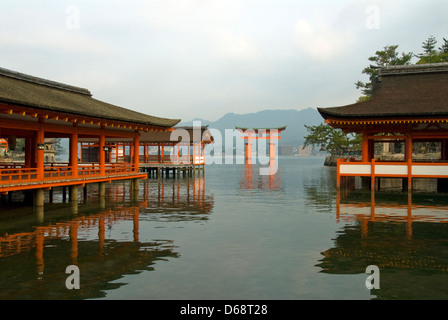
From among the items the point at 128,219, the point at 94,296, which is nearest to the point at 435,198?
the point at 128,219

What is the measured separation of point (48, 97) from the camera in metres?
20.8

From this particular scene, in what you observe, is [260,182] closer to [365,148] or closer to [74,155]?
[365,148]

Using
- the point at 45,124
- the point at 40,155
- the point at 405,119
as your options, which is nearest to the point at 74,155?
the point at 45,124

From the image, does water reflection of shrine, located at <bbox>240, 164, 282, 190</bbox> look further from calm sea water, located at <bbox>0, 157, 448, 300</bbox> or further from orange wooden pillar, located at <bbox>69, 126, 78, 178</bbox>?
orange wooden pillar, located at <bbox>69, 126, 78, 178</bbox>

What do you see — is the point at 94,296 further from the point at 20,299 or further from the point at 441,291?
the point at 441,291

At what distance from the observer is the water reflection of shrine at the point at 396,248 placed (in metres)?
8.56

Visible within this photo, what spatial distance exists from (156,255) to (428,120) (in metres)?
20.2

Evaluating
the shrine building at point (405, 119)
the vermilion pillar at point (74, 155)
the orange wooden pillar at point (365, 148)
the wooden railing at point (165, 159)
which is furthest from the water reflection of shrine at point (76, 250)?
the wooden railing at point (165, 159)

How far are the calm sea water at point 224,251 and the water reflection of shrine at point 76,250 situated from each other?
0.03 m

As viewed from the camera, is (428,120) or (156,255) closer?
(156,255)

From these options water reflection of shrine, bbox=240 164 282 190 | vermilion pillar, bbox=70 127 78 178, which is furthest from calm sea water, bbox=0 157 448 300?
water reflection of shrine, bbox=240 164 282 190

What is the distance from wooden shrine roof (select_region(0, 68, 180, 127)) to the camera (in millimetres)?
16797

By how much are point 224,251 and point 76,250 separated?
415 cm
